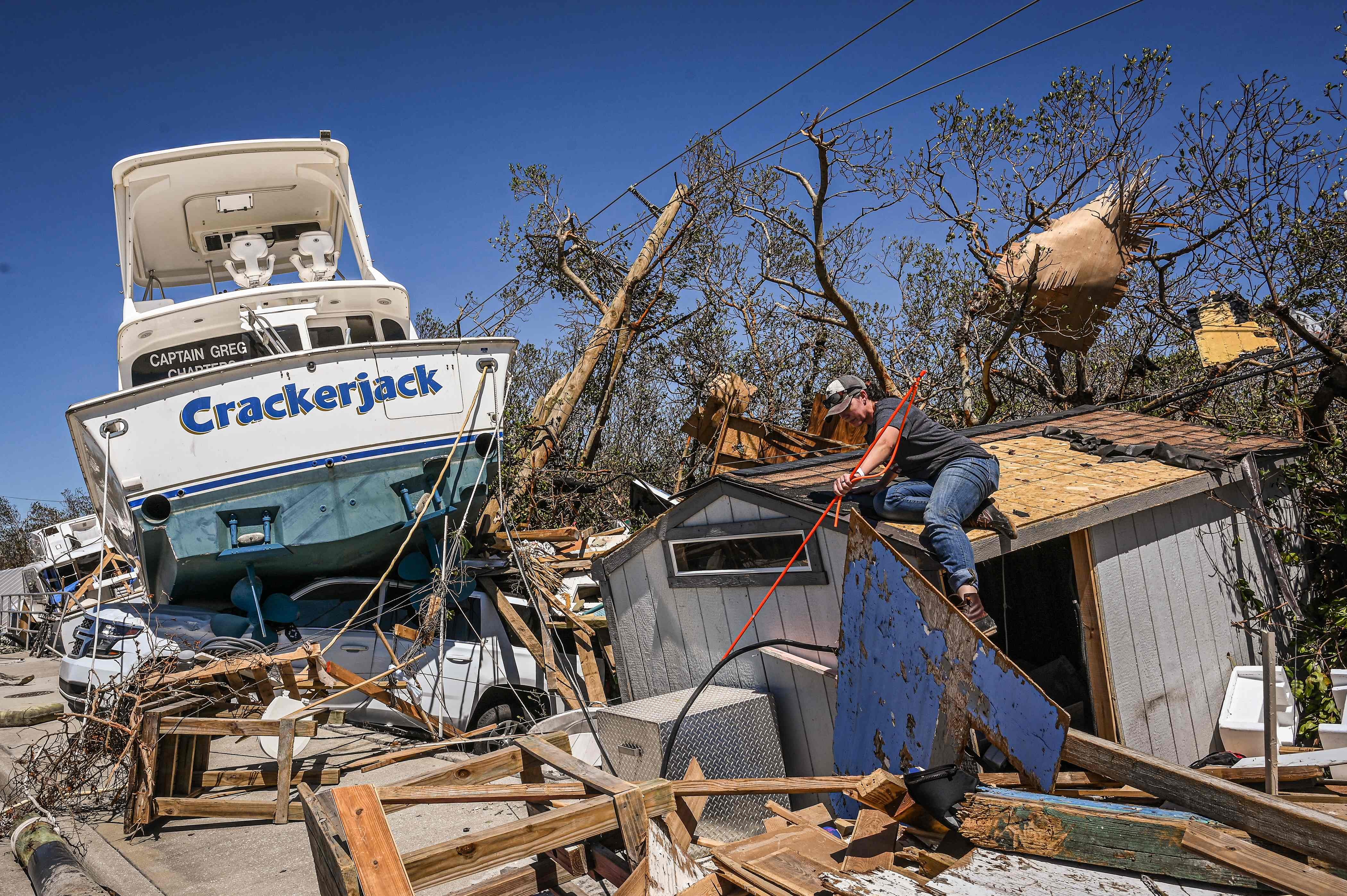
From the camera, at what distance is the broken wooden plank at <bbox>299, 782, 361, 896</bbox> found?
8.89 ft

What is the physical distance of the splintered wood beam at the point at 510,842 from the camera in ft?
9.48

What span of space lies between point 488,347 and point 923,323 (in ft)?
23.9

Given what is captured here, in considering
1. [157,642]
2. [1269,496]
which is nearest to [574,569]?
[157,642]

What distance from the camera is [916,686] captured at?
4.60 meters

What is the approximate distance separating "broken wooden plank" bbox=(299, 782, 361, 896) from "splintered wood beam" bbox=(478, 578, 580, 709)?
484 cm

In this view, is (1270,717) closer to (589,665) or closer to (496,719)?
(589,665)

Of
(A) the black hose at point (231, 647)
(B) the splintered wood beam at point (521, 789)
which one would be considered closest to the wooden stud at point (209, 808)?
(A) the black hose at point (231, 647)

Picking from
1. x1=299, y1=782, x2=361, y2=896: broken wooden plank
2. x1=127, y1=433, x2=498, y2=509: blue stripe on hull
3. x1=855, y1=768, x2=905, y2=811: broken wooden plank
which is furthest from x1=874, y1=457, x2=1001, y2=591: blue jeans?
x1=127, y1=433, x2=498, y2=509: blue stripe on hull

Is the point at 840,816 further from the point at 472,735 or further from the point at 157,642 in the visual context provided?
the point at 157,642

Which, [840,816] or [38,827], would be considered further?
[38,827]

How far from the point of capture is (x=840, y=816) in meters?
4.84

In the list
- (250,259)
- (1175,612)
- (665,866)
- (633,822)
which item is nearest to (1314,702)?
(1175,612)

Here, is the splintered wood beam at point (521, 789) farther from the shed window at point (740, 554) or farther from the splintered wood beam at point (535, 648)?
the splintered wood beam at point (535, 648)

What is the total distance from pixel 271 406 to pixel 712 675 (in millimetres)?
6604
